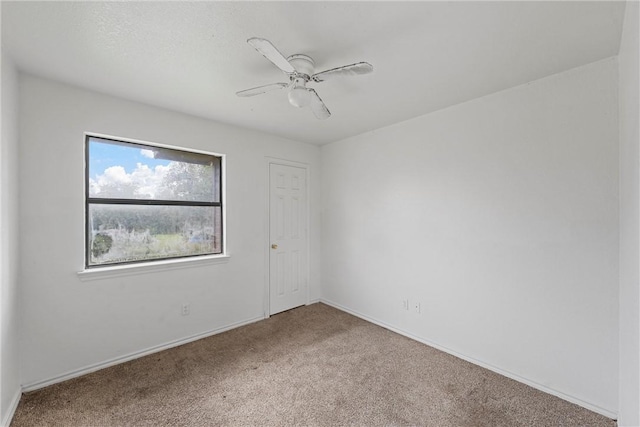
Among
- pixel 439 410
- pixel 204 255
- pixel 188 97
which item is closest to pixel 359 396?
pixel 439 410

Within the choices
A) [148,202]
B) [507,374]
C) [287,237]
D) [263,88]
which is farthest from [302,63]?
[507,374]

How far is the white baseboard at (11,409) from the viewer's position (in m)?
1.65

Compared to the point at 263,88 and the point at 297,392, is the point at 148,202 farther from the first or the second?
the point at 297,392

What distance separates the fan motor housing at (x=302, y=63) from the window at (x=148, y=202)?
1.72 metres

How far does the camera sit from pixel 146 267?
2553 mm

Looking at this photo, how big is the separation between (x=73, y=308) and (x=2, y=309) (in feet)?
1.81

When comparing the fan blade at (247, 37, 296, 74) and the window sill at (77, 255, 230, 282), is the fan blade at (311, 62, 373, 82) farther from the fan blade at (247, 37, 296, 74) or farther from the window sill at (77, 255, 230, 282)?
the window sill at (77, 255, 230, 282)

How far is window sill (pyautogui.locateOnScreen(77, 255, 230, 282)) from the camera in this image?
2.27 meters

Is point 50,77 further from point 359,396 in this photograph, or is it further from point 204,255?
point 359,396

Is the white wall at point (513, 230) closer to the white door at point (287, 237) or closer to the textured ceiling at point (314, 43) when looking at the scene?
the textured ceiling at point (314, 43)

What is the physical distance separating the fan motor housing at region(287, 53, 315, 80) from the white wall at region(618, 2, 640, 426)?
156 cm

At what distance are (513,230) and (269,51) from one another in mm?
2259

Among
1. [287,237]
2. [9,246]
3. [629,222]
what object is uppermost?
[629,222]

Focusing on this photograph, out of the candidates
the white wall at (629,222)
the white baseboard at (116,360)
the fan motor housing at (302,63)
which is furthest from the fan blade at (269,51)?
the white baseboard at (116,360)
